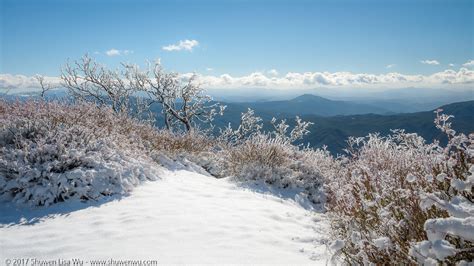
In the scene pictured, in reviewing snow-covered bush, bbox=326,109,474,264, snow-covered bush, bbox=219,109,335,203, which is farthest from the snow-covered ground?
snow-covered bush, bbox=219,109,335,203

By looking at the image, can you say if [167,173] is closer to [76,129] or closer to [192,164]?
[192,164]

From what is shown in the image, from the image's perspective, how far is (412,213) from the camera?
9.93 ft

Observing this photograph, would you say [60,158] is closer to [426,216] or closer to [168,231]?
[168,231]

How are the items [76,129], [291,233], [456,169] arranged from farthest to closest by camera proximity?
[76,129], [291,233], [456,169]

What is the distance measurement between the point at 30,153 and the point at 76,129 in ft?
3.96

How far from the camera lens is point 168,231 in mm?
4609

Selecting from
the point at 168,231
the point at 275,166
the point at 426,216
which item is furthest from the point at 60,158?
the point at 426,216

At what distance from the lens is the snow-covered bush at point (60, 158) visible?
5898 millimetres

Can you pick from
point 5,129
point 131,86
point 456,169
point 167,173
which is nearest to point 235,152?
point 167,173

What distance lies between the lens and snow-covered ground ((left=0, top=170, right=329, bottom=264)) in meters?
4.00

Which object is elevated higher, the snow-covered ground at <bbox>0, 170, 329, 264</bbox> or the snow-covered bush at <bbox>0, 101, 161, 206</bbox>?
the snow-covered bush at <bbox>0, 101, 161, 206</bbox>

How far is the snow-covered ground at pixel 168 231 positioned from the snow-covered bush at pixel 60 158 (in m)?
0.36

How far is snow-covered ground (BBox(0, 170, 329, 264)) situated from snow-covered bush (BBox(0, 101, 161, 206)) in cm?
36

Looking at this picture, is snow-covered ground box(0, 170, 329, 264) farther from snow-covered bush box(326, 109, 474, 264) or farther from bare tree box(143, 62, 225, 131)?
bare tree box(143, 62, 225, 131)
